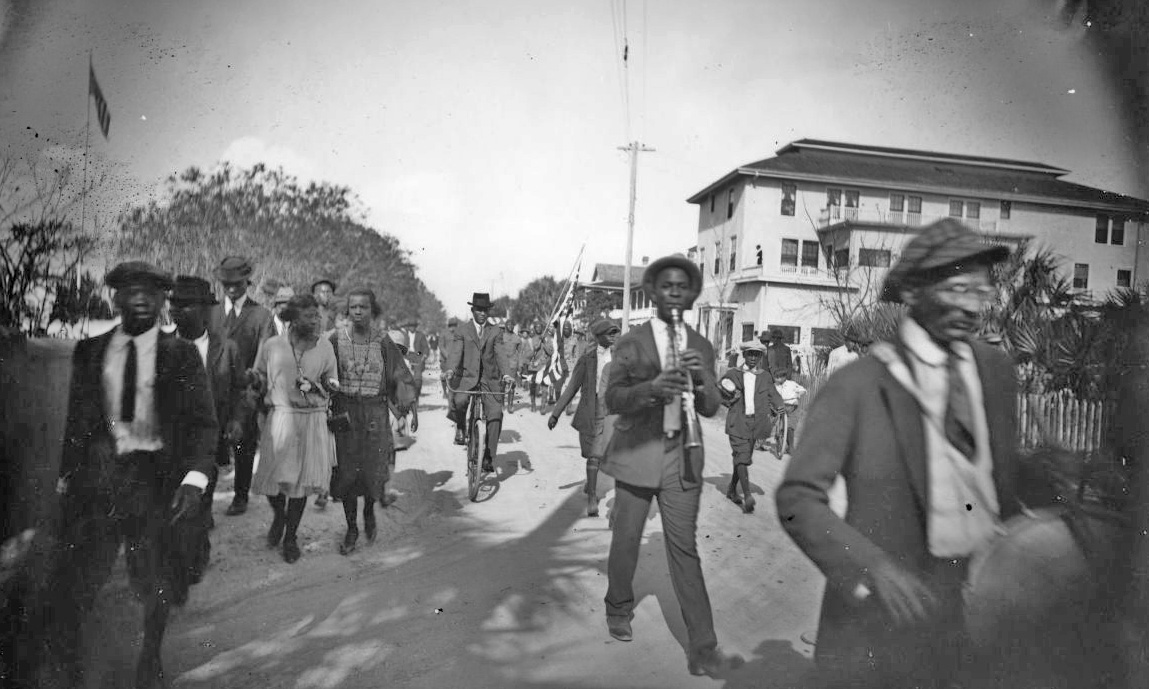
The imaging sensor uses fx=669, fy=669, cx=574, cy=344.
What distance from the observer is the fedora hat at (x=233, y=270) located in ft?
14.8

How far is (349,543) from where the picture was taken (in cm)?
468

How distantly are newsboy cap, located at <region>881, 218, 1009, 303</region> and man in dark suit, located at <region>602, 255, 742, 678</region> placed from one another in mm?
1028

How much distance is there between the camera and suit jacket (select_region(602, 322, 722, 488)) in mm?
3064

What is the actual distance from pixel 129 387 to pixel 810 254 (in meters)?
3.11

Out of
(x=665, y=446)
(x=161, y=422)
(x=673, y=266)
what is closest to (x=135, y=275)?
(x=161, y=422)

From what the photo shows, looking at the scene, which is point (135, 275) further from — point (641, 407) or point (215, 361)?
point (641, 407)

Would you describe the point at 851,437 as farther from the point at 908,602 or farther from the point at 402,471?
the point at 402,471

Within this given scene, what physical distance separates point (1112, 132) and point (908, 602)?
208 centimetres

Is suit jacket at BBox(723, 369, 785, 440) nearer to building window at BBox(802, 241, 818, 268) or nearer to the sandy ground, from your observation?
the sandy ground

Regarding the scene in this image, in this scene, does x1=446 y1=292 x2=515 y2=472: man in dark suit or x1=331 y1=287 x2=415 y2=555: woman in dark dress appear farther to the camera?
x1=446 y1=292 x2=515 y2=472: man in dark suit

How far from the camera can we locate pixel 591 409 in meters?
5.95

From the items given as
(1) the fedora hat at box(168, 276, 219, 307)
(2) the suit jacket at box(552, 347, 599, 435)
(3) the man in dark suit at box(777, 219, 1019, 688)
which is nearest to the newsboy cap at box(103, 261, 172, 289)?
(1) the fedora hat at box(168, 276, 219, 307)

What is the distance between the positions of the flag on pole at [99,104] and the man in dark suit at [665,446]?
2728mm

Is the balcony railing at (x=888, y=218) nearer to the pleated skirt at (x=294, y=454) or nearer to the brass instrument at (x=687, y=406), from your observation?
the brass instrument at (x=687, y=406)
